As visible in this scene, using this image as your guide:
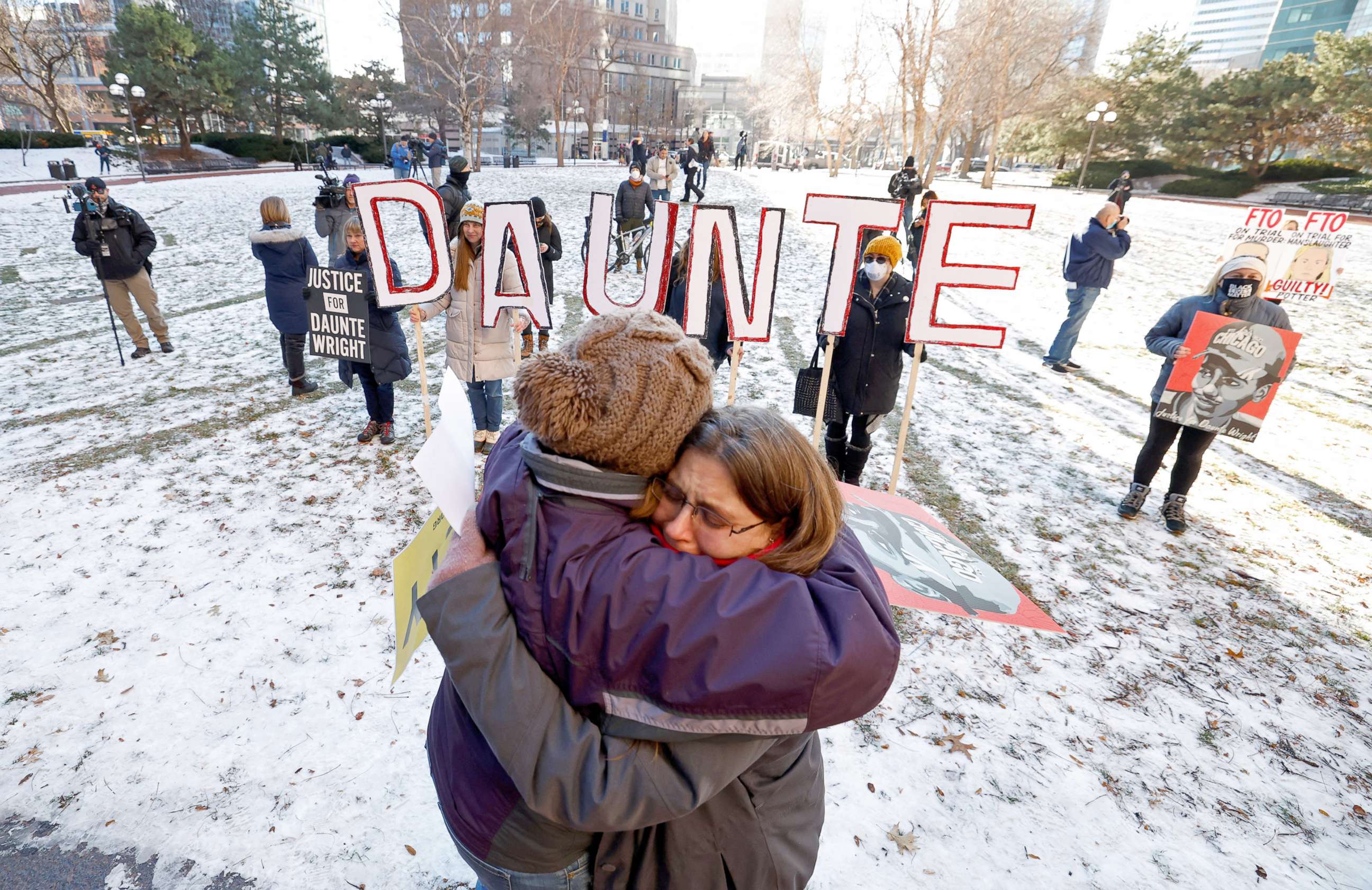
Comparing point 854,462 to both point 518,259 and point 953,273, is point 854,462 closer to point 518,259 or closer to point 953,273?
point 953,273

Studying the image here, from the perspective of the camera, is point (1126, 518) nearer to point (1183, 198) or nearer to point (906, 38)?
point (906, 38)

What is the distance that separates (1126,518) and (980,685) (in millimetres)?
2664

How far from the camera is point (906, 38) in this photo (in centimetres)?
2550

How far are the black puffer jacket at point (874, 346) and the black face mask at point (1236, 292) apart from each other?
2.07m

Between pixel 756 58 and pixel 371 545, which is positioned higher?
pixel 756 58

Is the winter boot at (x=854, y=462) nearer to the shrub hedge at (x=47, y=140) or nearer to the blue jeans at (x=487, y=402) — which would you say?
the blue jeans at (x=487, y=402)

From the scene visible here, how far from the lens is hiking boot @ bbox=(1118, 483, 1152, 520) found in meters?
5.05

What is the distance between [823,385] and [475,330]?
9.26 ft

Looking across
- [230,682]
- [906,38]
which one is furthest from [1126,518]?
[906,38]

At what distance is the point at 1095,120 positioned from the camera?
92.0ft

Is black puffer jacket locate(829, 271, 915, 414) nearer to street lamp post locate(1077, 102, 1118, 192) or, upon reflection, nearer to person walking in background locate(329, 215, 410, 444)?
person walking in background locate(329, 215, 410, 444)

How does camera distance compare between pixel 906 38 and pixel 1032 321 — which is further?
pixel 906 38

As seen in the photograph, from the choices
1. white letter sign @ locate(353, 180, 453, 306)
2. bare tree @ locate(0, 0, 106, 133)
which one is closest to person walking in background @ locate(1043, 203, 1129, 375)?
white letter sign @ locate(353, 180, 453, 306)

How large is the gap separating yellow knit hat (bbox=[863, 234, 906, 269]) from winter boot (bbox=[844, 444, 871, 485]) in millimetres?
1381
